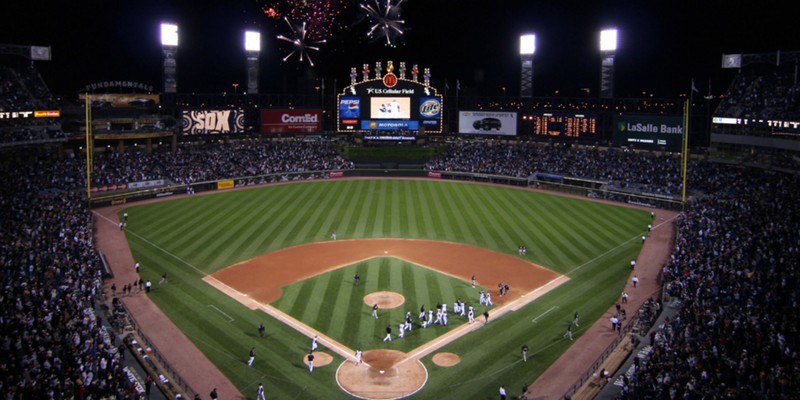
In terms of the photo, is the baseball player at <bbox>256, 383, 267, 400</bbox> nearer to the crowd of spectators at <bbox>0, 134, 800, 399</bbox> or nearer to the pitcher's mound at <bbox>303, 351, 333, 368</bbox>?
the pitcher's mound at <bbox>303, 351, 333, 368</bbox>

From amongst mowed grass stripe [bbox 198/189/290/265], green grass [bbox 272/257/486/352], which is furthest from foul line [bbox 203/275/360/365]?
mowed grass stripe [bbox 198/189/290/265]

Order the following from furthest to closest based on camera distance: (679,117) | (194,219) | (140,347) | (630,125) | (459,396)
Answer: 1. (630,125)
2. (679,117)
3. (194,219)
4. (140,347)
5. (459,396)

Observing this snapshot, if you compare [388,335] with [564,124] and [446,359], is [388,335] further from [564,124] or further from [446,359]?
[564,124]

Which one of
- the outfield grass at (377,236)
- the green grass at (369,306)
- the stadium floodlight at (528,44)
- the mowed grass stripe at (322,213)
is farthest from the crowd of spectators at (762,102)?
the mowed grass stripe at (322,213)

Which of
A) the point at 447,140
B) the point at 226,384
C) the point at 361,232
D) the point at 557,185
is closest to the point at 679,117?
the point at 557,185

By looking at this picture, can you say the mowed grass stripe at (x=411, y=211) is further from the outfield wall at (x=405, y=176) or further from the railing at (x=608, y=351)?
the railing at (x=608, y=351)

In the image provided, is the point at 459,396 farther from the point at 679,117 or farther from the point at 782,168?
the point at 679,117

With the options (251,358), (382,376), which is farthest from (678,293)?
(251,358)
